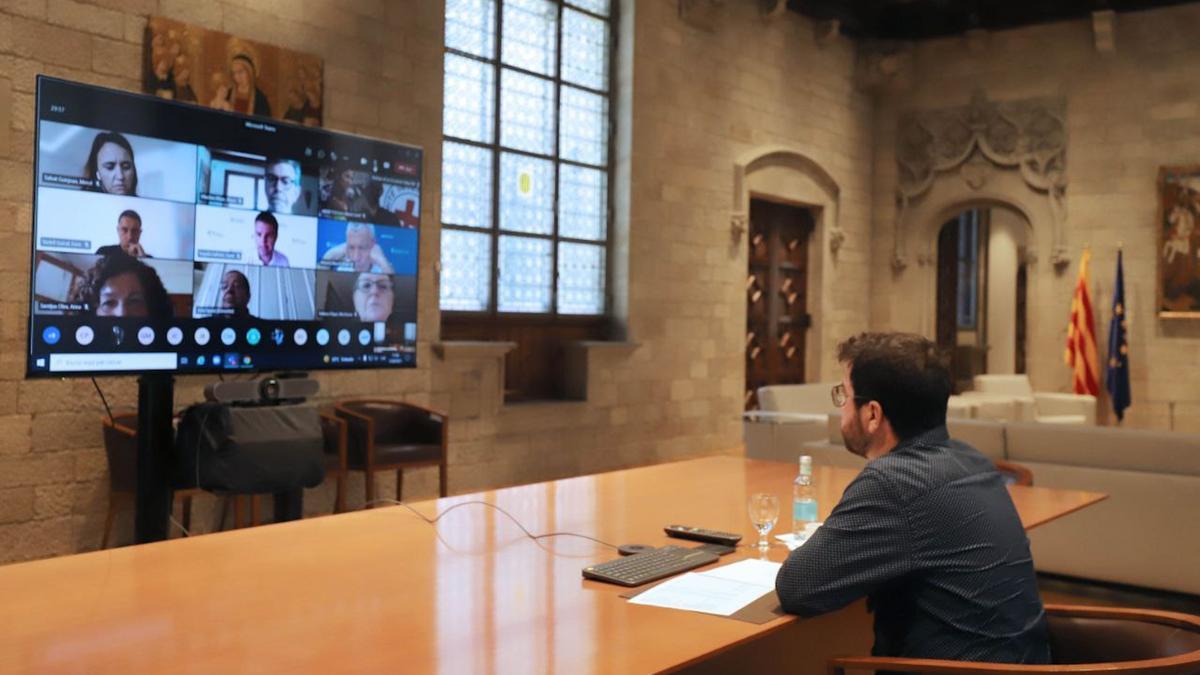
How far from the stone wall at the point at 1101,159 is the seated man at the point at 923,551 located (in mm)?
8951

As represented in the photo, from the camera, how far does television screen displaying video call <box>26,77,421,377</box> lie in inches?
115

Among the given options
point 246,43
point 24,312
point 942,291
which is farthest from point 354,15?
point 942,291

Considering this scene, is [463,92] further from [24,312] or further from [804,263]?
[804,263]

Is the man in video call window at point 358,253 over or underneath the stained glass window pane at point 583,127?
underneath

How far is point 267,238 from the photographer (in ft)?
11.3

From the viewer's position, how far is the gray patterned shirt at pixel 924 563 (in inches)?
75.9

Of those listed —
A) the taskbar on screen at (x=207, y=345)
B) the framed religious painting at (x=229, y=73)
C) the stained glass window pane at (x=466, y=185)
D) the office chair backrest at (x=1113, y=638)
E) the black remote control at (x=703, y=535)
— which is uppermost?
the framed religious painting at (x=229, y=73)

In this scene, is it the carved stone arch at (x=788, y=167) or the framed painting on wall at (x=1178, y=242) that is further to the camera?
the framed painting on wall at (x=1178, y=242)

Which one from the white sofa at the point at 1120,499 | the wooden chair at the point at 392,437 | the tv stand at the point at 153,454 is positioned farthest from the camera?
the wooden chair at the point at 392,437

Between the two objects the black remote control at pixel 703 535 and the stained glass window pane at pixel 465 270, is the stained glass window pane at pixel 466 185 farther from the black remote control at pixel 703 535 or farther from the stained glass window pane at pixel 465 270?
the black remote control at pixel 703 535

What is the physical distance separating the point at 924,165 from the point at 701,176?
10.8 feet

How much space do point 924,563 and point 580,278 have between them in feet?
21.2

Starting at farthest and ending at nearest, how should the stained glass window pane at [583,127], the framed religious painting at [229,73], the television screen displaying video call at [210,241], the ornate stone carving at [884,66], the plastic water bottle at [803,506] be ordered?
the ornate stone carving at [884,66] → the stained glass window pane at [583,127] → the framed religious painting at [229,73] → the television screen displaying video call at [210,241] → the plastic water bottle at [803,506]

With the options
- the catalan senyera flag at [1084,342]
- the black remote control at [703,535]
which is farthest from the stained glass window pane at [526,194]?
the catalan senyera flag at [1084,342]
